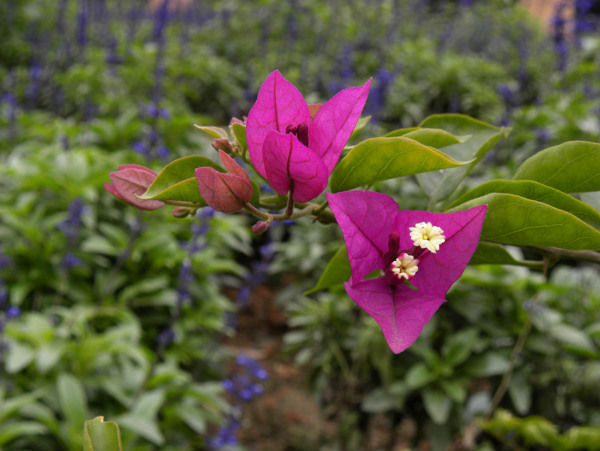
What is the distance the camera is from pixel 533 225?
0.40 meters

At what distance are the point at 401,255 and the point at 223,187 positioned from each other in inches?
6.0

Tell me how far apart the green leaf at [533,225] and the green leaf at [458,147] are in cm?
10

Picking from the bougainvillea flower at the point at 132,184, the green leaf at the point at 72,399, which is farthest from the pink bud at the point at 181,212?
the green leaf at the point at 72,399

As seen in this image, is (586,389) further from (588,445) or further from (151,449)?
(151,449)

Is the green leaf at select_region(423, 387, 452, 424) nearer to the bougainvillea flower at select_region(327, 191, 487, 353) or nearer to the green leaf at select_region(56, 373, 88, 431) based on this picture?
the green leaf at select_region(56, 373, 88, 431)

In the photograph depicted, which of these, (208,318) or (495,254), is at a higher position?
→ (495,254)

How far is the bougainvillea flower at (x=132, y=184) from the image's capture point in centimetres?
44

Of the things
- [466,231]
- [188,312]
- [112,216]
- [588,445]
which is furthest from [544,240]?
[112,216]

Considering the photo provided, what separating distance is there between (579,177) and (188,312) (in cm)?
258

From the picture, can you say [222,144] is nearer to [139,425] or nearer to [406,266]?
[406,266]

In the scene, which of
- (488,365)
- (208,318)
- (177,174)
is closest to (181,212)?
(177,174)

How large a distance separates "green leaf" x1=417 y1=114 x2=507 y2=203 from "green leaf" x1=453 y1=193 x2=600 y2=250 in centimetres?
10

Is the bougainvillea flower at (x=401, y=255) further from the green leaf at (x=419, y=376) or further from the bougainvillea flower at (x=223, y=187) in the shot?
the green leaf at (x=419, y=376)

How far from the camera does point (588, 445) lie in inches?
67.8
